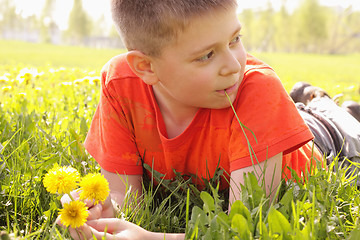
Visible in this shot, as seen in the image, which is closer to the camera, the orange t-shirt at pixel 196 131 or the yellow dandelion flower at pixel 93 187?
the yellow dandelion flower at pixel 93 187

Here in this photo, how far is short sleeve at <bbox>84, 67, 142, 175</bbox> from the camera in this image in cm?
209

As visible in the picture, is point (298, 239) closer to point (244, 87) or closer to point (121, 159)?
point (244, 87)

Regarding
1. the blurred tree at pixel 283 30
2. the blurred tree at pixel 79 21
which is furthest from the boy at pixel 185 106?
the blurred tree at pixel 79 21

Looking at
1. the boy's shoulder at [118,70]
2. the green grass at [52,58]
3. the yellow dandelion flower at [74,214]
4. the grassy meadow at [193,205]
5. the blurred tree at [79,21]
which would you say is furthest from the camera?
the blurred tree at [79,21]

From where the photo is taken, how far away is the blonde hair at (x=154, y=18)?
1607 mm

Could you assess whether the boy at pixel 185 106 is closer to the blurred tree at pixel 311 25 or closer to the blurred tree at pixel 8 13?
the blurred tree at pixel 311 25

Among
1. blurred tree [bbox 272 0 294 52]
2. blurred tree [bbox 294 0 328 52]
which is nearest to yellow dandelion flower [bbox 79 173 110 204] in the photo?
blurred tree [bbox 294 0 328 52]

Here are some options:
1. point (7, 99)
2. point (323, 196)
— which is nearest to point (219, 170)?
point (323, 196)

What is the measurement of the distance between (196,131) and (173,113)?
15 centimetres

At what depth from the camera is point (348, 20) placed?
5425 cm

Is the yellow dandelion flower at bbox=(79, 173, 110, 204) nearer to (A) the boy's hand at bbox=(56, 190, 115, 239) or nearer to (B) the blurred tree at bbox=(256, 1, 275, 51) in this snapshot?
(A) the boy's hand at bbox=(56, 190, 115, 239)

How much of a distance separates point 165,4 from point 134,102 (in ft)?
2.03

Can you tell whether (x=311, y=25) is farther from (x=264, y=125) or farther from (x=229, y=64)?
(x=229, y=64)

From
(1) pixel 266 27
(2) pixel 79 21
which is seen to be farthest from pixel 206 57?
(2) pixel 79 21
